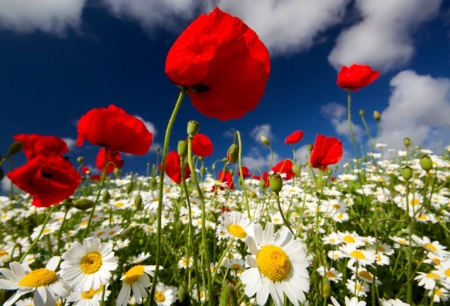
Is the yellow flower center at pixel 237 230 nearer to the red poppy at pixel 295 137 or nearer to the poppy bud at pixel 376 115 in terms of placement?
the red poppy at pixel 295 137

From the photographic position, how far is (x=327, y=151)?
1447 millimetres

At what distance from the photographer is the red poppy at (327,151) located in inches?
55.8

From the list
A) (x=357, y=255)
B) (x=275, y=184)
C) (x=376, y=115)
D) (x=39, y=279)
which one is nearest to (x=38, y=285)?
(x=39, y=279)

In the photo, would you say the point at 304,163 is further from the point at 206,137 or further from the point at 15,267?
the point at 15,267

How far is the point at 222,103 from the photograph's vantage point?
0.70 meters

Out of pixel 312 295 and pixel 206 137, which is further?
pixel 206 137

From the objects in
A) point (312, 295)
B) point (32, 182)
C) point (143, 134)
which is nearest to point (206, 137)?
point (143, 134)

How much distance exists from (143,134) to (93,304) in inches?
22.4

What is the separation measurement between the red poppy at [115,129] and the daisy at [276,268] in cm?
50

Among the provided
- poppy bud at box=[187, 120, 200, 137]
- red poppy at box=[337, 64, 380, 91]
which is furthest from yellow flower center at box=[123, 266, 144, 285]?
red poppy at box=[337, 64, 380, 91]

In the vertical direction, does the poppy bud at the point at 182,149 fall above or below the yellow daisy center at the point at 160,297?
above

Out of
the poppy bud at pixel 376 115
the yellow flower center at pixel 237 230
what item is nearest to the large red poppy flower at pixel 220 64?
the yellow flower center at pixel 237 230

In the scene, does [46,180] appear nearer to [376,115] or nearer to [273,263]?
[273,263]

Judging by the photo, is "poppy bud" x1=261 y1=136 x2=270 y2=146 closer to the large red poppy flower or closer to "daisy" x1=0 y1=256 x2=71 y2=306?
the large red poppy flower
